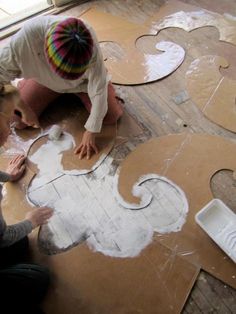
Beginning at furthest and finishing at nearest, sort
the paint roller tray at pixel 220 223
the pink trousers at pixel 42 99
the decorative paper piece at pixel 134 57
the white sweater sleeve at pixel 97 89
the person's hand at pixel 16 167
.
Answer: the decorative paper piece at pixel 134 57 → the pink trousers at pixel 42 99 → the person's hand at pixel 16 167 → the white sweater sleeve at pixel 97 89 → the paint roller tray at pixel 220 223

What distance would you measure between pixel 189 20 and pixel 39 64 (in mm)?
977

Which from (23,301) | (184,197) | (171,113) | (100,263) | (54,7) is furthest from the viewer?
(54,7)

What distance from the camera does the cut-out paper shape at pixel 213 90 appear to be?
4.37ft

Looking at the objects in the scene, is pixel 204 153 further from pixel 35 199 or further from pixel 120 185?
pixel 35 199

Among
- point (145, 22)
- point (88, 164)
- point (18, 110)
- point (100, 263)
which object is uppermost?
point (145, 22)

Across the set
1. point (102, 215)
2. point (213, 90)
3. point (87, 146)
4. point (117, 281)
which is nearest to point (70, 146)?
point (87, 146)

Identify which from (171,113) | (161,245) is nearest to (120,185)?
(161,245)

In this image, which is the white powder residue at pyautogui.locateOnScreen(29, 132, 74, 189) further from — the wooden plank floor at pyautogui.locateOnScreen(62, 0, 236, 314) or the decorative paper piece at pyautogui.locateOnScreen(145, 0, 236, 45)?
the decorative paper piece at pyautogui.locateOnScreen(145, 0, 236, 45)

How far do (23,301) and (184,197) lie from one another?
613 mm

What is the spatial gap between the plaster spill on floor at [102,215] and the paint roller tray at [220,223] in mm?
75

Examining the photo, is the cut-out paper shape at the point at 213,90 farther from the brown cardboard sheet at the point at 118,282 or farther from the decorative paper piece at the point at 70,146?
the brown cardboard sheet at the point at 118,282

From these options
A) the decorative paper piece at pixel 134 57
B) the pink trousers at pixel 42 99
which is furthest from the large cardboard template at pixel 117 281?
the decorative paper piece at pixel 134 57

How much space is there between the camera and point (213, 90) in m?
1.41

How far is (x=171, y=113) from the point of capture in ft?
4.50
